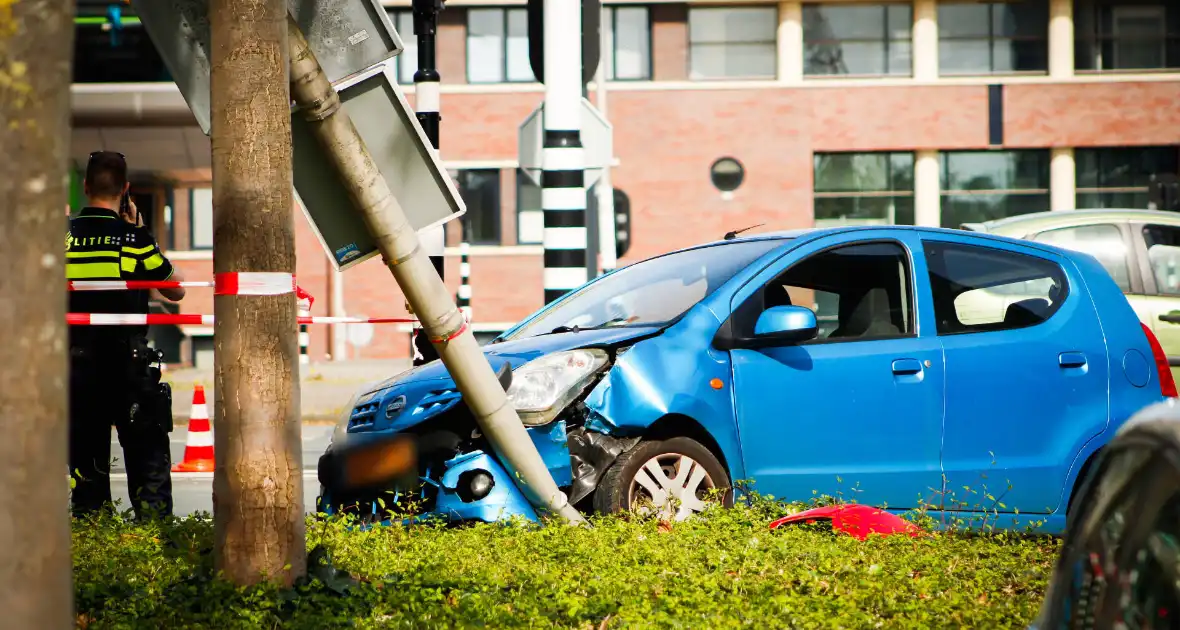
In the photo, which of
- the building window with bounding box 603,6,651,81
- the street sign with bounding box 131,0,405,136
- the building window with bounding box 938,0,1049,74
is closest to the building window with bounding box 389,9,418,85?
the building window with bounding box 603,6,651,81

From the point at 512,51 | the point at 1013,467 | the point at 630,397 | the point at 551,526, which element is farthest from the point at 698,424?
the point at 512,51

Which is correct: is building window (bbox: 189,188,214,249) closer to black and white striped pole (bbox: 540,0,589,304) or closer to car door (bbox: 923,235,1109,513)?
black and white striped pole (bbox: 540,0,589,304)

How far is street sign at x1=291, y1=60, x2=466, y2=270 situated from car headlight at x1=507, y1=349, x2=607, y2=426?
102 centimetres

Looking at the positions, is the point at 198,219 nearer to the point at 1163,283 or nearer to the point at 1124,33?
the point at 1124,33

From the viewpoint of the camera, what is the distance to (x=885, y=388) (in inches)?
258

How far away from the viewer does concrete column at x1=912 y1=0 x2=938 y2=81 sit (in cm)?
2998

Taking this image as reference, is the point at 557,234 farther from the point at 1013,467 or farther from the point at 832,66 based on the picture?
the point at 832,66

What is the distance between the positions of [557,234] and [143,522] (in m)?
4.12

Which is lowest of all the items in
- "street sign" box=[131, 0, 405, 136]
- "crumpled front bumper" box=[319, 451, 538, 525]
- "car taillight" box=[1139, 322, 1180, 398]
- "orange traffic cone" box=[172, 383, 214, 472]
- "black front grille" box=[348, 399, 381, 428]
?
"orange traffic cone" box=[172, 383, 214, 472]

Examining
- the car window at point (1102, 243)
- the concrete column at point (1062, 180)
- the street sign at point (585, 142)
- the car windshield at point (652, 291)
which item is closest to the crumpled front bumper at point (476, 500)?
the car windshield at point (652, 291)

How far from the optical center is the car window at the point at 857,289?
682 cm

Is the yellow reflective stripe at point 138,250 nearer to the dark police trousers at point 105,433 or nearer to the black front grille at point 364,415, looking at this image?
the dark police trousers at point 105,433

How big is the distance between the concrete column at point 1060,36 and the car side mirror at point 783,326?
25.8m

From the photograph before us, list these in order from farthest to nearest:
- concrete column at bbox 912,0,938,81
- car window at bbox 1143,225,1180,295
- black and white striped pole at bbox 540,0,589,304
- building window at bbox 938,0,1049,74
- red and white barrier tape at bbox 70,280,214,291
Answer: building window at bbox 938,0,1049,74 < concrete column at bbox 912,0,938,81 < car window at bbox 1143,225,1180,295 < black and white striped pole at bbox 540,0,589,304 < red and white barrier tape at bbox 70,280,214,291
